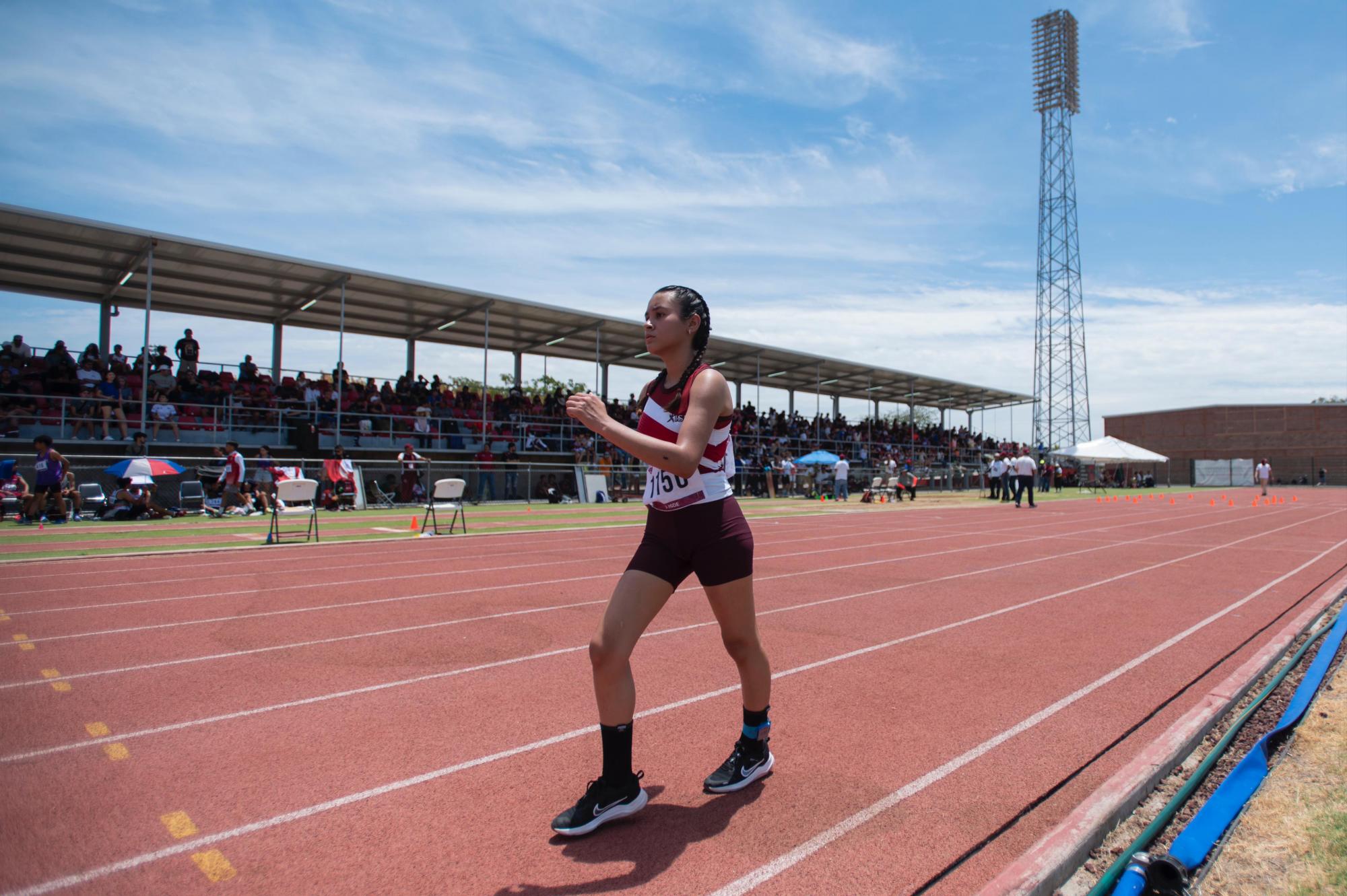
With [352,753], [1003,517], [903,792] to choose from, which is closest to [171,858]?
[352,753]

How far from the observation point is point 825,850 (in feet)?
9.46

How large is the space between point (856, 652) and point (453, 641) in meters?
3.03

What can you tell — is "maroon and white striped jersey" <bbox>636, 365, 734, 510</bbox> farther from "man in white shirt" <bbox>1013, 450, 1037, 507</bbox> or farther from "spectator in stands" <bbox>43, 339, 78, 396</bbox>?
"man in white shirt" <bbox>1013, 450, 1037, 507</bbox>

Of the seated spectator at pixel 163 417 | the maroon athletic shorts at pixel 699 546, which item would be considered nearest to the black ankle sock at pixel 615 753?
the maroon athletic shorts at pixel 699 546

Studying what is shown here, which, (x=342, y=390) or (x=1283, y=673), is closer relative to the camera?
(x=1283, y=673)

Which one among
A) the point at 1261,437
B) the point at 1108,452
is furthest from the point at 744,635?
the point at 1261,437

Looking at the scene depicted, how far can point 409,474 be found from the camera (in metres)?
22.1

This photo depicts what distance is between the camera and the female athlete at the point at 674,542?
2967mm

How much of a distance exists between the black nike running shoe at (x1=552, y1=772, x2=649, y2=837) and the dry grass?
1970 millimetres

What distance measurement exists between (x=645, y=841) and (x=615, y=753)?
0.33m

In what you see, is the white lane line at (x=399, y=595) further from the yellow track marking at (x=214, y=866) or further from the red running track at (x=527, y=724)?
the yellow track marking at (x=214, y=866)

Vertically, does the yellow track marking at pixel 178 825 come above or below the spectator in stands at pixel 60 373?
below

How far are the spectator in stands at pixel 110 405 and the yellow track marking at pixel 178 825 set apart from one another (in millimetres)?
19738

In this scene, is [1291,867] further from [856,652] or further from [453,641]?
[453,641]
